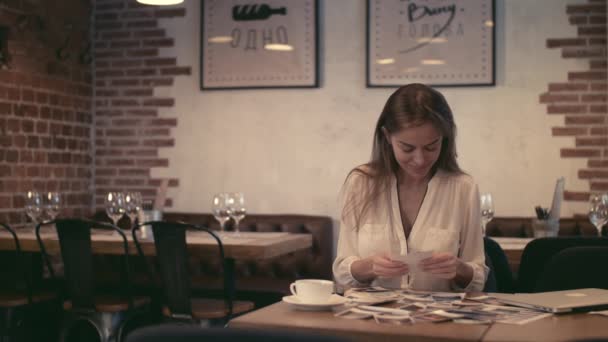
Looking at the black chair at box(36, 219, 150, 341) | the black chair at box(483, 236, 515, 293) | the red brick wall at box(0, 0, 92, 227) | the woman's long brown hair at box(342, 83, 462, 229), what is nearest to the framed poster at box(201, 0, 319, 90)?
the red brick wall at box(0, 0, 92, 227)

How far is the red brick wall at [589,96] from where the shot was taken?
17.0 ft

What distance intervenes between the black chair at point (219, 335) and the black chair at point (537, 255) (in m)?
1.70

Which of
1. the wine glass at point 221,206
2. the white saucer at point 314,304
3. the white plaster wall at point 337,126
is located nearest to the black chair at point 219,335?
the white saucer at point 314,304

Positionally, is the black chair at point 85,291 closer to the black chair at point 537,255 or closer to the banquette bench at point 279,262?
the banquette bench at point 279,262

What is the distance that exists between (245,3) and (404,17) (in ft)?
3.97

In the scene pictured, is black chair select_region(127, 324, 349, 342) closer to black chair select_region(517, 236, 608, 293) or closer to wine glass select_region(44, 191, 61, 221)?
black chair select_region(517, 236, 608, 293)

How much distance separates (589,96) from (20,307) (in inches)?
152

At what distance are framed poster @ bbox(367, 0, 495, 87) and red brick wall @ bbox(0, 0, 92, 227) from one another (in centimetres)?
227

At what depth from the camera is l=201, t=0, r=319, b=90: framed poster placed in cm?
566

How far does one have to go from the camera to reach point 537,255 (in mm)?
2680

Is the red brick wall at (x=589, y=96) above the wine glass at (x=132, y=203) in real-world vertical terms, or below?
above

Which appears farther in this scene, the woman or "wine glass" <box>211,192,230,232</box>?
"wine glass" <box>211,192,230,232</box>

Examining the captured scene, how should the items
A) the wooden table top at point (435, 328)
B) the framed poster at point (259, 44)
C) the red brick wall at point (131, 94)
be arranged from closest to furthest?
the wooden table top at point (435, 328) → the framed poster at point (259, 44) → the red brick wall at point (131, 94)

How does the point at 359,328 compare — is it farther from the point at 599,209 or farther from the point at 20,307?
the point at 20,307
